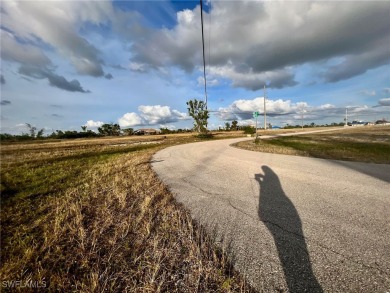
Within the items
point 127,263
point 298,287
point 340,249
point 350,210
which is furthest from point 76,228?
point 350,210

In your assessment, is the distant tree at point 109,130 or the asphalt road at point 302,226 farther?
the distant tree at point 109,130

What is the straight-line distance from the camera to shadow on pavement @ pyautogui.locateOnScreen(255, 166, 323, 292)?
235 cm

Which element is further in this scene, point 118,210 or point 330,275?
point 118,210

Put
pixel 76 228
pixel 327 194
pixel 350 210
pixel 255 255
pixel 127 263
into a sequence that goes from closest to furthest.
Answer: pixel 127 263, pixel 255 255, pixel 76 228, pixel 350 210, pixel 327 194

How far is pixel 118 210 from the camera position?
4477 millimetres

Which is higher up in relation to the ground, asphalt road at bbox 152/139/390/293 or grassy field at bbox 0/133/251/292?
grassy field at bbox 0/133/251/292

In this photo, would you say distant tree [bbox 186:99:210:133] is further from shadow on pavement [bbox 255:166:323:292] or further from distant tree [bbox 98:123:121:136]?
distant tree [bbox 98:123:121:136]

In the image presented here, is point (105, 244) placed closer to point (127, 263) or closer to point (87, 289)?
point (127, 263)

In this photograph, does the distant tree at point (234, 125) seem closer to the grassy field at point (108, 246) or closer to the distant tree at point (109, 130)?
the distant tree at point (109, 130)

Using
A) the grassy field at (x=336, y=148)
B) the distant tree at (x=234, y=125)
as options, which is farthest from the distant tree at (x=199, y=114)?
the distant tree at (x=234, y=125)

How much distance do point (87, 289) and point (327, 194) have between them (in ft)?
18.7

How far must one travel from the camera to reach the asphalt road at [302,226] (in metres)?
2.39

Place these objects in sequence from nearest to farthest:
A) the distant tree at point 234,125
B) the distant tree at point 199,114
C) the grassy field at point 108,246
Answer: the grassy field at point 108,246 < the distant tree at point 199,114 < the distant tree at point 234,125

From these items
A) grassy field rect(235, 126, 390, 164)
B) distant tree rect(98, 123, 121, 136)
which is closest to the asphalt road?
grassy field rect(235, 126, 390, 164)
